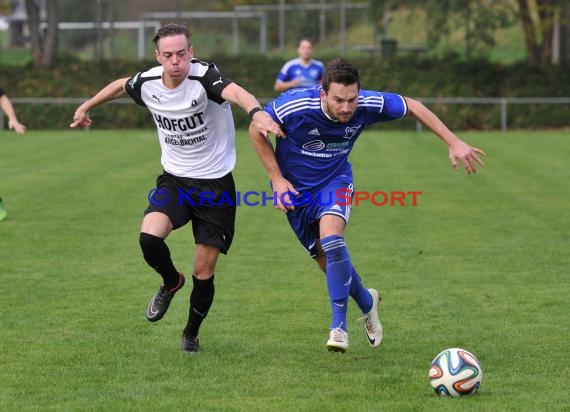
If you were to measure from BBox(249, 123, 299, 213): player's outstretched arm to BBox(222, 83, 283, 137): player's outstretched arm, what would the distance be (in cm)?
16

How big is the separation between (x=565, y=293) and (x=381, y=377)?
315 centimetres

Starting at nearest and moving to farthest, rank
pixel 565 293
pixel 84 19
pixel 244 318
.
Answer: pixel 244 318 < pixel 565 293 < pixel 84 19

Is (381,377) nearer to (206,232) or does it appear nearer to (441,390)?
(441,390)

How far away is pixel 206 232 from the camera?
6.82 metres

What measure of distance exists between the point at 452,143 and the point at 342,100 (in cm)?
71

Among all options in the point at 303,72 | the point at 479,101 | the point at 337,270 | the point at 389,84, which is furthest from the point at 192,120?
the point at 389,84

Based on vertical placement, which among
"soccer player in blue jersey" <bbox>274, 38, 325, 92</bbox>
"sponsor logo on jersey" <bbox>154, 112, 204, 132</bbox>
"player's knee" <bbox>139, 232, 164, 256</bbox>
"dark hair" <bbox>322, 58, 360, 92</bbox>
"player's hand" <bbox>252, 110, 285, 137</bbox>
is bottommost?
"soccer player in blue jersey" <bbox>274, 38, 325, 92</bbox>

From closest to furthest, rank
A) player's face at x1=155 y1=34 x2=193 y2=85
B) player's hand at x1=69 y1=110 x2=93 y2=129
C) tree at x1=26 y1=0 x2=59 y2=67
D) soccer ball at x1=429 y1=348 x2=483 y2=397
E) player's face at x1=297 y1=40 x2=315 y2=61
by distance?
soccer ball at x1=429 y1=348 x2=483 y2=397 → player's face at x1=155 y1=34 x2=193 y2=85 → player's hand at x1=69 y1=110 x2=93 y2=129 → player's face at x1=297 y1=40 x2=315 y2=61 → tree at x1=26 y1=0 x2=59 y2=67

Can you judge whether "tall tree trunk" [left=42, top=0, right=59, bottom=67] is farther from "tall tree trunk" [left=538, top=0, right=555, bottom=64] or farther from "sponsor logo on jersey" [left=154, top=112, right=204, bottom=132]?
"sponsor logo on jersey" [left=154, top=112, right=204, bottom=132]

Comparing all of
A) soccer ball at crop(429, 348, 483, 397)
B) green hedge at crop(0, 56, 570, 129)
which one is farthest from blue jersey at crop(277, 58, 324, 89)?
soccer ball at crop(429, 348, 483, 397)

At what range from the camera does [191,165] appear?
686cm

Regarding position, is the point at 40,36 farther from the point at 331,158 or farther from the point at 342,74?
the point at 342,74

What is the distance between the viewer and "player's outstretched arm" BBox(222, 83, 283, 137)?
5.95 m

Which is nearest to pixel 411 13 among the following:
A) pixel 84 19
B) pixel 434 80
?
pixel 434 80
